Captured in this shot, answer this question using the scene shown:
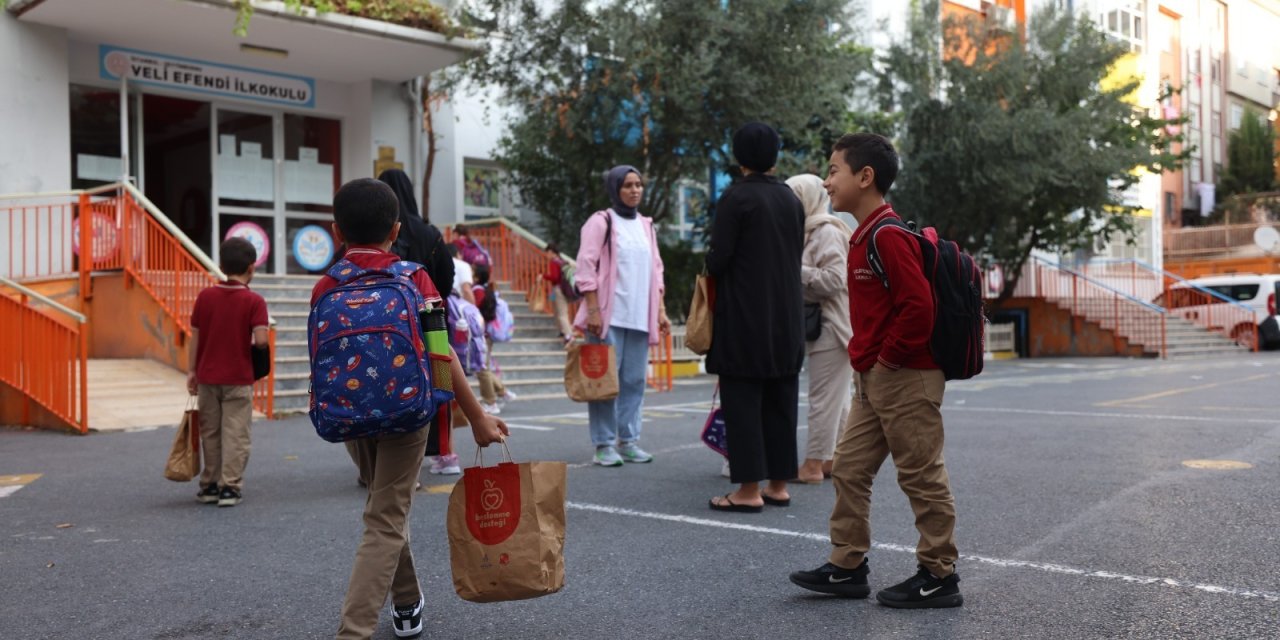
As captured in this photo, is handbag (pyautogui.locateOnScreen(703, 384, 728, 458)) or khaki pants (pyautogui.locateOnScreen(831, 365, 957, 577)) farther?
handbag (pyautogui.locateOnScreen(703, 384, 728, 458))

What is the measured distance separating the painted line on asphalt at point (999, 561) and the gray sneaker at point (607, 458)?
4.10ft

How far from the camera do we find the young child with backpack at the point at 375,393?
3.10 meters

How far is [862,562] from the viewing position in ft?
13.0

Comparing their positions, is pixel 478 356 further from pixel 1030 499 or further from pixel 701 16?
pixel 701 16

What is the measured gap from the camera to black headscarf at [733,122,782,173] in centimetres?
559

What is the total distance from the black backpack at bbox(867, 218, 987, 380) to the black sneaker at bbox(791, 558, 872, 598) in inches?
30.8

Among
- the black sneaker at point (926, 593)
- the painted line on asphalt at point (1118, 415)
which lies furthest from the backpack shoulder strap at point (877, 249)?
the painted line on asphalt at point (1118, 415)

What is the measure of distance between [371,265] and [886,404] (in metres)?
1.76

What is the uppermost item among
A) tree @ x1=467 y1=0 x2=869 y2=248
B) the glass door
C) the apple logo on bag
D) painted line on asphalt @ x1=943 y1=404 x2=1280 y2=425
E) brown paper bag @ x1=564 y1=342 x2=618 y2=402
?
tree @ x1=467 y1=0 x2=869 y2=248

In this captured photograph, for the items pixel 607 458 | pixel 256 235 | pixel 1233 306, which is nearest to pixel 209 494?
pixel 607 458

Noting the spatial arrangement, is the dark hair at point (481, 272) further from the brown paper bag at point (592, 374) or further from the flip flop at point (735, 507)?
the flip flop at point (735, 507)

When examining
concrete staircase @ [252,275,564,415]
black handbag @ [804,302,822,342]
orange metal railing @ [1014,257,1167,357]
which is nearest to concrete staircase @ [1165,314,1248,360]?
orange metal railing @ [1014,257,1167,357]

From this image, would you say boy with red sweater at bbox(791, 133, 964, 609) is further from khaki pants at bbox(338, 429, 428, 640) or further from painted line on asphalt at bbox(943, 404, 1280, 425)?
painted line on asphalt at bbox(943, 404, 1280, 425)

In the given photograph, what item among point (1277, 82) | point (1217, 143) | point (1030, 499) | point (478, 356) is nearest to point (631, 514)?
point (1030, 499)
